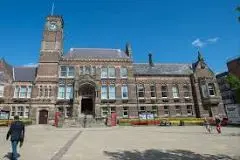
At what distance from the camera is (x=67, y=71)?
39.8 meters

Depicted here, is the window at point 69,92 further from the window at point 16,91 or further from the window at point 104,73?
the window at point 16,91

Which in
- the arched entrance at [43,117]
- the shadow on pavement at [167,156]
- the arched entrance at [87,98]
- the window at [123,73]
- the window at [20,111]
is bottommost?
the shadow on pavement at [167,156]

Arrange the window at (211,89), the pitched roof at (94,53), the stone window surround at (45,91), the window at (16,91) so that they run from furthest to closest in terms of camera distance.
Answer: the pitched roof at (94,53) → the window at (211,89) → the window at (16,91) → the stone window surround at (45,91)

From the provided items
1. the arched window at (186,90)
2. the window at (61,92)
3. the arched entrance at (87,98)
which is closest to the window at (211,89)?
the arched window at (186,90)

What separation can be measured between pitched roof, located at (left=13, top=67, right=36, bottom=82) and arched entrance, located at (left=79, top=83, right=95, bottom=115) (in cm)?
1011

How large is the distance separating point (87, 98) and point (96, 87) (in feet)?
10.2

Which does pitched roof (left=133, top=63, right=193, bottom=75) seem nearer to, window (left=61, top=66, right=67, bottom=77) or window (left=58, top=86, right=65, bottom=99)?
window (left=61, top=66, right=67, bottom=77)

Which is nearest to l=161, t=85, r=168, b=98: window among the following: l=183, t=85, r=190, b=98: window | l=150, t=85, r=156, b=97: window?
l=150, t=85, r=156, b=97: window

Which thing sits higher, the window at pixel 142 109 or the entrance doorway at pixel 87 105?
the entrance doorway at pixel 87 105

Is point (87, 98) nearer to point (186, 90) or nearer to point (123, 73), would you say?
point (123, 73)

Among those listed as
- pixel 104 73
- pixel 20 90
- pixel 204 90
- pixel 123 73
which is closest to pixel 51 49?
pixel 20 90

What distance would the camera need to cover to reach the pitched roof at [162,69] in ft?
140

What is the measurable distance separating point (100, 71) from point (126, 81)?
554 cm

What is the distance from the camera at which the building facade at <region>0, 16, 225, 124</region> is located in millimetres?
37156
